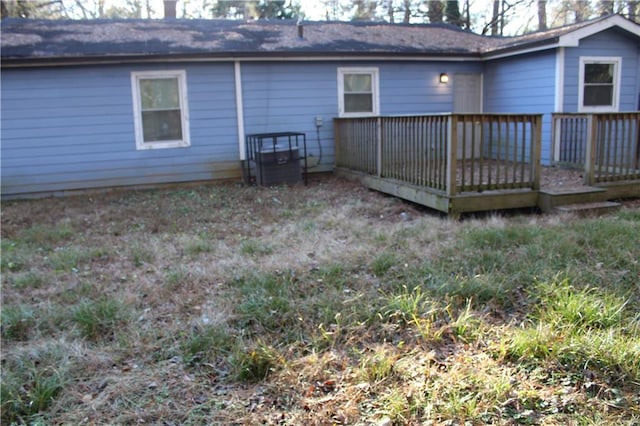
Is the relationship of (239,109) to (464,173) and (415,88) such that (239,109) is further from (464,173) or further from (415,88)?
(464,173)

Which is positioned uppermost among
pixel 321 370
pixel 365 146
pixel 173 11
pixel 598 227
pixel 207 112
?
pixel 173 11

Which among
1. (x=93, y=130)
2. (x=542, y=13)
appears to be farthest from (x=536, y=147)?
(x=542, y=13)

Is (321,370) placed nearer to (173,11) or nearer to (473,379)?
(473,379)

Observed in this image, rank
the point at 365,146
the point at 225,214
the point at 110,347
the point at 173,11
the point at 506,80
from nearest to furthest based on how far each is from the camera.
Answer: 1. the point at 110,347
2. the point at 225,214
3. the point at 365,146
4. the point at 506,80
5. the point at 173,11

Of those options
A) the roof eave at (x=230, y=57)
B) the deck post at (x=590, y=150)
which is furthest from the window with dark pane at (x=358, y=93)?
the deck post at (x=590, y=150)

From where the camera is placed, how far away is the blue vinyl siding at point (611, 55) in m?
9.27

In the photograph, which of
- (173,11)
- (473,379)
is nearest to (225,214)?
(473,379)

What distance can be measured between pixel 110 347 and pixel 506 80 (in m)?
9.41

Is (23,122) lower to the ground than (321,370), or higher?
higher

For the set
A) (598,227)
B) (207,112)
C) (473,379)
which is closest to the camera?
(473,379)

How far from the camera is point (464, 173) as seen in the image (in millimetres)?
6211

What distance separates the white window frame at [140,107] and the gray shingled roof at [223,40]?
15.9 inches

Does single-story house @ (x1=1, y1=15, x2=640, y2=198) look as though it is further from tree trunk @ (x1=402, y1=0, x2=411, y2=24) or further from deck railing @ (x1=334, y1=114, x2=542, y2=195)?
→ tree trunk @ (x1=402, y1=0, x2=411, y2=24)

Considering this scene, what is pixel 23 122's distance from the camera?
8828mm
